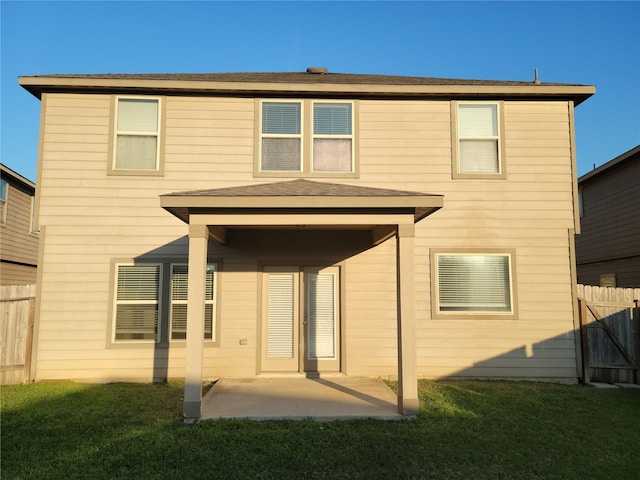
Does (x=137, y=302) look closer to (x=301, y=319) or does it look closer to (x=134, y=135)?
(x=301, y=319)

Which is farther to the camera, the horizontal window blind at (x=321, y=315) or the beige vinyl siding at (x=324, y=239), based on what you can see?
the horizontal window blind at (x=321, y=315)

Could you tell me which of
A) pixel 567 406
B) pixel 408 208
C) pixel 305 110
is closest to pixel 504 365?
pixel 567 406

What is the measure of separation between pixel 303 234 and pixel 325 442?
4.12 meters

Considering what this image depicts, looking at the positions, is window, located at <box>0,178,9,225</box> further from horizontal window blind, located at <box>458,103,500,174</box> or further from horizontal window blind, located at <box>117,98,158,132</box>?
horizontal window blind, located at <box>458,103,500,174</box>

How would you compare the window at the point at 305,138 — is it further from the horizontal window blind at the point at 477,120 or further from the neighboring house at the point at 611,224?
the neighboring house at the point at 611,224

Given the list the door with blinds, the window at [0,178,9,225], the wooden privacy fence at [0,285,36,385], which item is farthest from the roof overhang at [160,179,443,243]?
the window at [0,178,9,225]

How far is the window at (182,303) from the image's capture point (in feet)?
25.2

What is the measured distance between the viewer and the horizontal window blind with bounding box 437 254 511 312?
7.93m

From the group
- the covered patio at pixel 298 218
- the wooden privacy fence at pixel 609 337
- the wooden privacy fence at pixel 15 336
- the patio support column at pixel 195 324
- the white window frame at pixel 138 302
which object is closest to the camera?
the patio support column at pixel 195 324

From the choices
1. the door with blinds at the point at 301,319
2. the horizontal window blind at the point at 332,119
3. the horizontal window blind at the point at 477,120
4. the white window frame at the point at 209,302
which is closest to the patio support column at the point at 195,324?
the white window frame at the point at 209,302

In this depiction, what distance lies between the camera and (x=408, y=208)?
5.82 m

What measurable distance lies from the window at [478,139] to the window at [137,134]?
563 centimetres

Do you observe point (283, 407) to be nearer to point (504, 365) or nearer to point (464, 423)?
point (464, 423)

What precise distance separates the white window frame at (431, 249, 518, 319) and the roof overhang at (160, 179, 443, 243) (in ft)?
7.63
